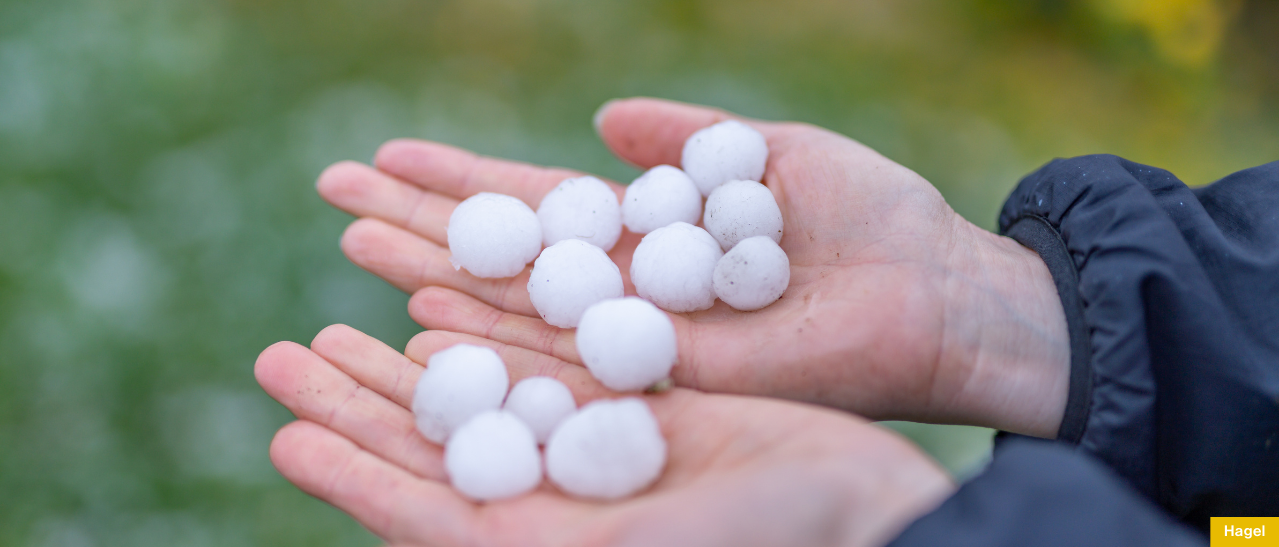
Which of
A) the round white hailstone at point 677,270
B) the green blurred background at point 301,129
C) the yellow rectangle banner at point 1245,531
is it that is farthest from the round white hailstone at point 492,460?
the yellow rectangle banner at point 1245,531

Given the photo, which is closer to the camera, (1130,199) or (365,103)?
(1130,199)

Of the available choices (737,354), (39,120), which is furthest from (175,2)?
(737,354)

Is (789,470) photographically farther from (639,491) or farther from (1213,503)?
(1213,503)

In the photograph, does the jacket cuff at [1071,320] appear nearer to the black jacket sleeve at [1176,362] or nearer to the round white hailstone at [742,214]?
the black jacket sleeve at [1176,362]

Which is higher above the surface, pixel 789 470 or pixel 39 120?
pixel 39 120

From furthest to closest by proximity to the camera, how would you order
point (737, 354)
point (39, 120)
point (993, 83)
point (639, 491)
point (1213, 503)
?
point (993, 83), point (39, 120), point (737, 354), point (1213, 503), point (639, 491)

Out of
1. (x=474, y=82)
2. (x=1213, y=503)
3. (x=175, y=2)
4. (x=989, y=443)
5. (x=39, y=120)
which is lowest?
(x=989, y=443)

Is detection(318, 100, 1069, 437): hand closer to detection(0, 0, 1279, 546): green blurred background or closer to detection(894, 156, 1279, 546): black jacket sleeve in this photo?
detection(894, 156, 1279, 546): black jacket sleeve

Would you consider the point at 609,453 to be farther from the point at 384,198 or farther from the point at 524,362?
the point at 384,198
